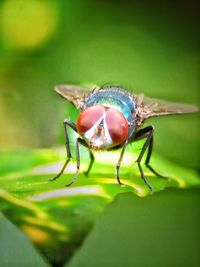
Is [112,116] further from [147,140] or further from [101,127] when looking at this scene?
[147,140]

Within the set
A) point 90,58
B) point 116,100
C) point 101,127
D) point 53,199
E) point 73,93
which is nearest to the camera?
point 53,199

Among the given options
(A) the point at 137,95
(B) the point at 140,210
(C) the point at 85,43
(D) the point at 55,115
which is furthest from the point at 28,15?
(B) the point at 140,210

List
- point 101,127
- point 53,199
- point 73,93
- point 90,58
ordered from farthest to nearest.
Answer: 1. point 90,58
2. point 73,93
3. point 101,127
4. point 53,199

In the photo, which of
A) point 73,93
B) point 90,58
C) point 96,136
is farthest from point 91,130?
point 90,58

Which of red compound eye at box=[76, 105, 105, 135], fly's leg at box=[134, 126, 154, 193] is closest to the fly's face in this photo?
red compound eye at box=[76, 105, 105, 135]

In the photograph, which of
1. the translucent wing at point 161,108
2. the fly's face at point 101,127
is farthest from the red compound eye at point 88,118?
the translucent wing at point 161,108

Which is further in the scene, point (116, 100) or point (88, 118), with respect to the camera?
point (116, 100)

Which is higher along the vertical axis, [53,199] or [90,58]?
[90,58]
